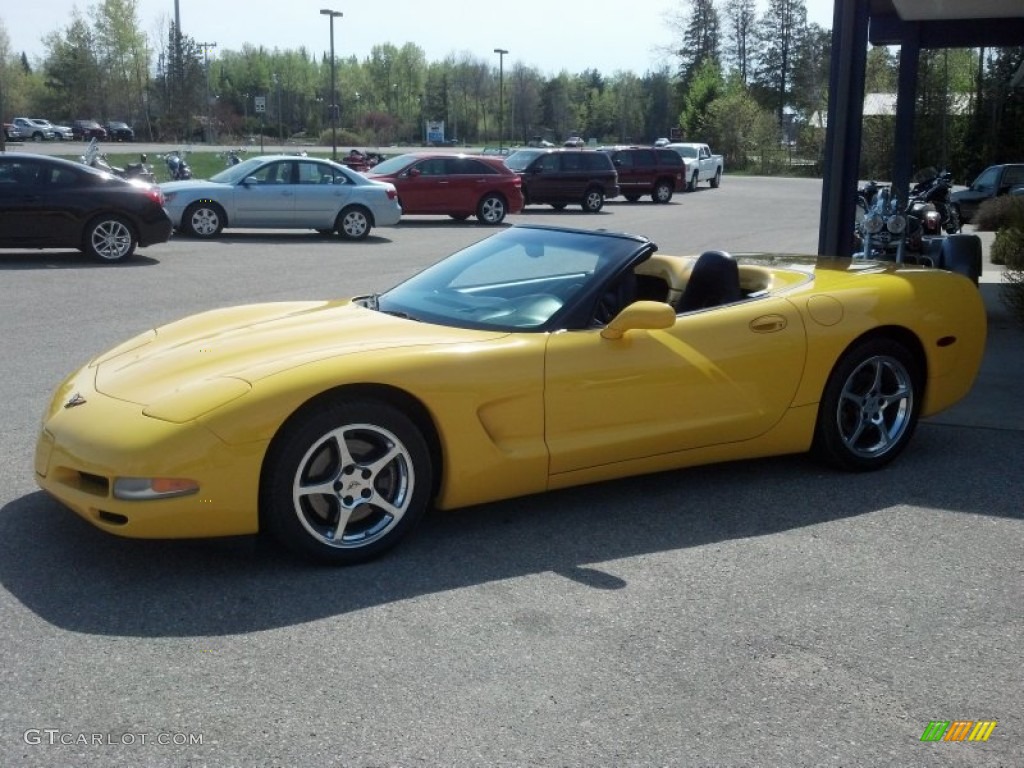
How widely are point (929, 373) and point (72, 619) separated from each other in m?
4.13

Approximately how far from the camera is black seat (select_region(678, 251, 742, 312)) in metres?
5.45

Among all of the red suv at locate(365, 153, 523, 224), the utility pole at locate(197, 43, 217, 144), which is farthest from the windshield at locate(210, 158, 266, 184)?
the utility pole at locate(197, 43, 217, 144)

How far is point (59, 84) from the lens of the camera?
9238 centimetres

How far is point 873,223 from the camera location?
11.3 metres

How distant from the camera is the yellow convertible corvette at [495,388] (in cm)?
409

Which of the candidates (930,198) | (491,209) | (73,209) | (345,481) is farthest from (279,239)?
(345,481)

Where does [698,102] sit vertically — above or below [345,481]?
above

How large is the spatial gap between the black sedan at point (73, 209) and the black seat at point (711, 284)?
37.3ft

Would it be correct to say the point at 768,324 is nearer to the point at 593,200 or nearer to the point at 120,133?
Answer: the point at 593,200

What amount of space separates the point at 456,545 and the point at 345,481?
583 millimetres

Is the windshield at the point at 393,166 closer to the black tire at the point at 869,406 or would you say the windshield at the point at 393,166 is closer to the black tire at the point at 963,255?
the black tire at the point at 963,255

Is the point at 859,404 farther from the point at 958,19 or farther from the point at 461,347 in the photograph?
the point at 958,19

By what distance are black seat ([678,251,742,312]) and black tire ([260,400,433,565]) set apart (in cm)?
172

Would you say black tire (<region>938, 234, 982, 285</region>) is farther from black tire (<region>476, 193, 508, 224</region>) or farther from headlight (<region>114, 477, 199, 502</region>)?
black tire (<region>476, 193, 508, 224</region>)
